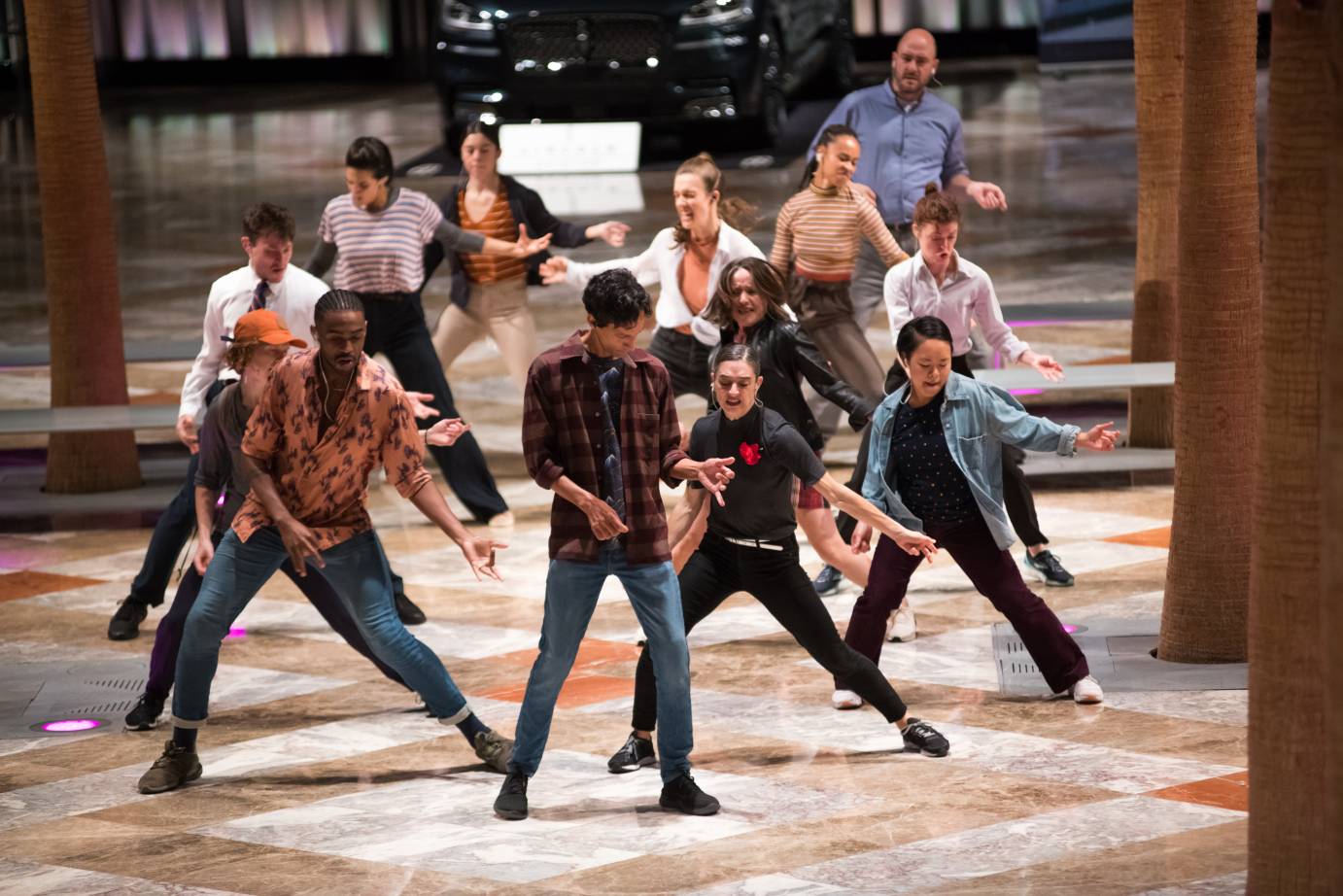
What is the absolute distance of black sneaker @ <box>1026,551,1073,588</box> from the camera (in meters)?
10.2

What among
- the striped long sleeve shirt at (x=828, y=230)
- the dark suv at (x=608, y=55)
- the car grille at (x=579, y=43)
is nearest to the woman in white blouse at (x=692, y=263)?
the striped long sleeve shirt at (x=828, y=230)

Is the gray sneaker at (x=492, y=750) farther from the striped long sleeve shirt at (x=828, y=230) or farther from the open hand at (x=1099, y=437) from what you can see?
the striped long sleeve shirt at (x=828, y=230)

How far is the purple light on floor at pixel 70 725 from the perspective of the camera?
856 centimetres

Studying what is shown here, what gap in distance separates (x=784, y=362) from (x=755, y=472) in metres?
1.52

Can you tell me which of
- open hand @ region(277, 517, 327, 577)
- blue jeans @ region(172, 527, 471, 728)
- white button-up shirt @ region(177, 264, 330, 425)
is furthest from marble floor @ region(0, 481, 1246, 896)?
white button-up shirt @ region(177, 264, 330, 425)

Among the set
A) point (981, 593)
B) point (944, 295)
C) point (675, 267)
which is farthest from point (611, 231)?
point (981, 593)

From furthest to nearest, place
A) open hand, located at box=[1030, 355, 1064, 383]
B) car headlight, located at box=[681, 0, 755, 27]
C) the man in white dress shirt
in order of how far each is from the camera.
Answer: car headlight, located at box=[681, 0, 755, 27] < open hand, located at box=[1030, 355, 1064, 383] < the man in white dress shirt

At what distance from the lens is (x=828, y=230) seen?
10883 mm

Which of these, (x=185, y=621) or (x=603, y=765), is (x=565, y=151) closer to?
(x=185, y=621)

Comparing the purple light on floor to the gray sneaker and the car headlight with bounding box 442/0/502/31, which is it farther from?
the car headlight with bounding box 442/0/502/31

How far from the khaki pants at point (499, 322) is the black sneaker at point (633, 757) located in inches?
174

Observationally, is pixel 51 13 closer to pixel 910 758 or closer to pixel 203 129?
pixel 910 758

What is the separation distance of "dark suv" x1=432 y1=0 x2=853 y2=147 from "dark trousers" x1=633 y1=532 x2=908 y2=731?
14428mm

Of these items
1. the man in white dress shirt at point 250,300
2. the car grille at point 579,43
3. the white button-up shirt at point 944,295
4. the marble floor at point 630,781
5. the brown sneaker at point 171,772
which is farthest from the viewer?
the car grille at point 579,43
